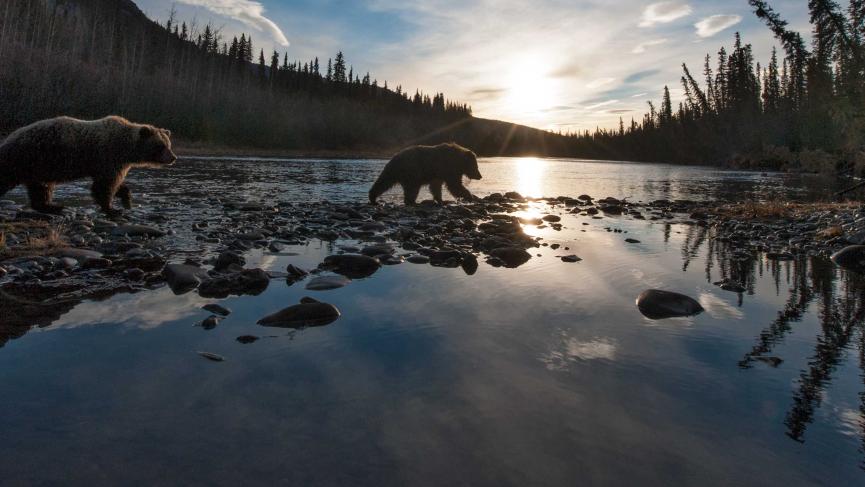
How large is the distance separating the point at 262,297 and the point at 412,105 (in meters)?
145

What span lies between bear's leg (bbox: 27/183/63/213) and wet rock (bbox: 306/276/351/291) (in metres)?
7.06

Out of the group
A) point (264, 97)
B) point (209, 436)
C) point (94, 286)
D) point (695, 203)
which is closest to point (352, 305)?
point (209, 436)

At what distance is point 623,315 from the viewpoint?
450 centimetres

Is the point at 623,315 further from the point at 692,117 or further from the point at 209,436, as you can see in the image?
the point at 692,117

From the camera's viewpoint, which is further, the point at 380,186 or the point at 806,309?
the point at 380,186

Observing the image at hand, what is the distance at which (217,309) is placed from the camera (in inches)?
167

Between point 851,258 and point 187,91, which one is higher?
point 187,91

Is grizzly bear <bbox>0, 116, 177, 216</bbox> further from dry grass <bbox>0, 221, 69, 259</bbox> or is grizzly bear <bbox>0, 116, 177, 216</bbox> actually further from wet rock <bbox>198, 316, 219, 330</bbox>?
wet rock <bbox>198, 316, 219, 330</bbox>

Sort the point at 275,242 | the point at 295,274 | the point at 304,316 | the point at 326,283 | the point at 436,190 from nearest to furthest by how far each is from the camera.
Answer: the point at 304,316 < the point at 326,283 < the point at 295,274 < the point at 275,242 < the point at 436,190

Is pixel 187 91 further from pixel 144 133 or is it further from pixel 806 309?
pixel 806 309

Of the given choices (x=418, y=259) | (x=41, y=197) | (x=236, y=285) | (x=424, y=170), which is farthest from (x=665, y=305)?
(x=41, y=197)

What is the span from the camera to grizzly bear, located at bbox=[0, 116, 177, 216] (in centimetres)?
817

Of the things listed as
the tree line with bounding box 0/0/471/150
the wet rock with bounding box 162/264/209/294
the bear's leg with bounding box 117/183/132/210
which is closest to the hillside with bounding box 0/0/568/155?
the tree line with bounding box 0/0/471/150

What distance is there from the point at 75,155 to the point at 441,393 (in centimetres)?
903
